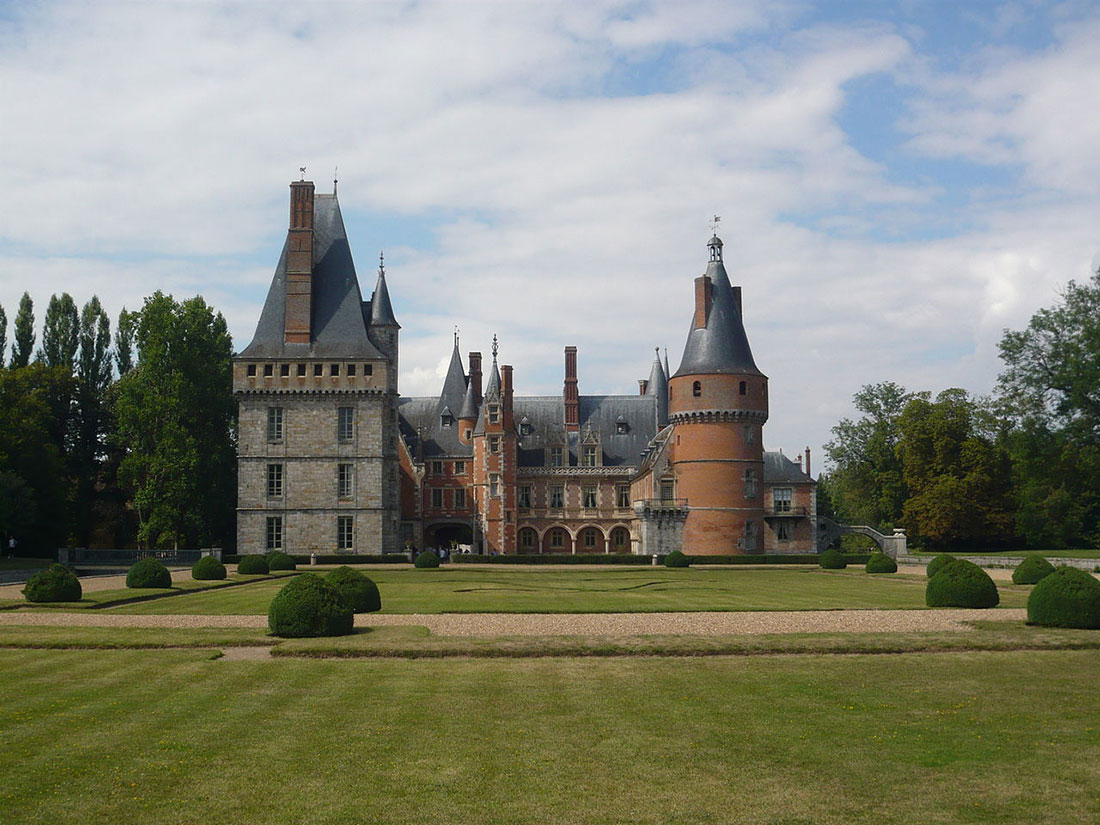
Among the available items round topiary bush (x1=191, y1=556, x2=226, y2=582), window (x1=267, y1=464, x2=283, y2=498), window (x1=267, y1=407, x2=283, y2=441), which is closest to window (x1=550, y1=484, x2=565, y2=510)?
window (x1=267, y1=464, x2=283, y2=498)

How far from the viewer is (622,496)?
68750 millimetres

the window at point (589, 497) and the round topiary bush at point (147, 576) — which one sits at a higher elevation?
the window at point (589, 497)

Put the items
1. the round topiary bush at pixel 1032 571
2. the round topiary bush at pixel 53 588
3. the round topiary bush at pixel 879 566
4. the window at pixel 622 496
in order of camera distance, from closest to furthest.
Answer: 1. the round topiary bush at pixel 53 588
2. the round topiary bush at pixel 1032 571
3. the round topiary bush at pixel 879 566
4. the window at pixel 622 496

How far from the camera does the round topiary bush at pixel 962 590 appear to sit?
981 inches

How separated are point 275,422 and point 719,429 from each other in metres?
23.3

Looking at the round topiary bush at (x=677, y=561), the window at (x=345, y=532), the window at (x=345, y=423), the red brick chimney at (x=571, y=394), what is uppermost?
the red brick chimney at (x=571, y=394)

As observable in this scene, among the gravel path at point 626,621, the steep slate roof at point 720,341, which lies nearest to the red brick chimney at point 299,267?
the steep slate roof at point 720,341

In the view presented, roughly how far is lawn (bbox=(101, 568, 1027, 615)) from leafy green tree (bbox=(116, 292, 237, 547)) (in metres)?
18.4

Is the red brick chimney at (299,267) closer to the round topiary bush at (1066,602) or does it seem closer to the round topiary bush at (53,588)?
the round topiary bush at (53,588)

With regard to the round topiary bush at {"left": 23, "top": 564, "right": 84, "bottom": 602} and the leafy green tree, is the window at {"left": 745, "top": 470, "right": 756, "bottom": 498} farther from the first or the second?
the round topiary bush at {"left": 23, "top": 564, "right": 84, "bottom": 602}

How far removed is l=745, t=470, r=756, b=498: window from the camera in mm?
56938

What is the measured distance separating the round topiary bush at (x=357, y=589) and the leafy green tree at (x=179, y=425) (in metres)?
34.1

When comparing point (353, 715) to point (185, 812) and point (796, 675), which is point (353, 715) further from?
point (796, 675)

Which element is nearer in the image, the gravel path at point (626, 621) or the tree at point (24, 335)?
the gravel path at point (626, 621)
